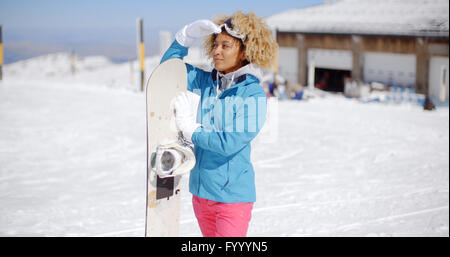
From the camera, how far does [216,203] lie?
7.48 feet

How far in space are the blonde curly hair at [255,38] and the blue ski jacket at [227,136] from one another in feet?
0.34

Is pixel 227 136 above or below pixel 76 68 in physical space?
above

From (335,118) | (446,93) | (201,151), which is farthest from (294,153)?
(446,93)

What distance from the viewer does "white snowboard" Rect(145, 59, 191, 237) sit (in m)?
2.38

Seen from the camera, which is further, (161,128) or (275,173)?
(275,173)

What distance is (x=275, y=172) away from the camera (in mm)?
6020

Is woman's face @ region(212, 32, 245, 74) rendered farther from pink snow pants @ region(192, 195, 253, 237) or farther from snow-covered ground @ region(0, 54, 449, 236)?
snow-covered ground @ region(0, 54, 449, 236)

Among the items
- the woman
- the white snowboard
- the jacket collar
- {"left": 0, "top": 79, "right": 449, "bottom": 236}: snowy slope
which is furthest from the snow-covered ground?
the jacket collar

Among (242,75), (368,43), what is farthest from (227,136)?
(368,43)

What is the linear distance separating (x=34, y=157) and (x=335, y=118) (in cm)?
626

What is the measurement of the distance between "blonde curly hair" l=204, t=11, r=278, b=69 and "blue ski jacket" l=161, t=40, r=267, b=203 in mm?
103

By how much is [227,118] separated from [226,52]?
0.35 m

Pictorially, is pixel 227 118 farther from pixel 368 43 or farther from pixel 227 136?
pixel 368 43
